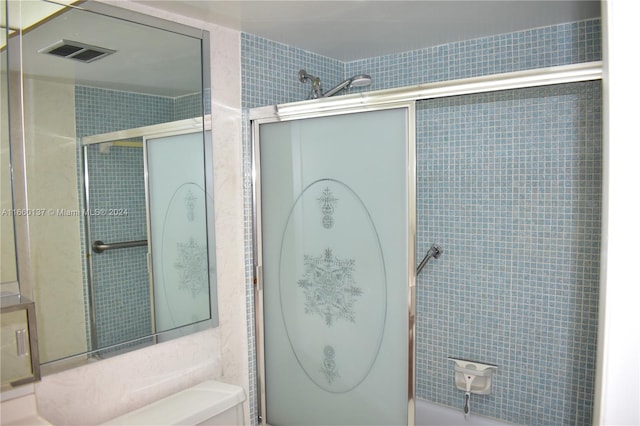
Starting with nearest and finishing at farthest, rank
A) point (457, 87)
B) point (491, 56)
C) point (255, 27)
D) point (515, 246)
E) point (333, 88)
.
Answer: point (457, 87) < point (255, 27) < point (333, 88) < point (491, 56) < point (515, 246)

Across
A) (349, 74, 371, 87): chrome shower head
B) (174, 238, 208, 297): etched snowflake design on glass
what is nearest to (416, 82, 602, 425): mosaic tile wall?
(349, 74, 371, 87): chrome shower head

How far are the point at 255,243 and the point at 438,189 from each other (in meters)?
1.12

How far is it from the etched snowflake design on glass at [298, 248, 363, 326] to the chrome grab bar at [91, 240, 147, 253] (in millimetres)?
671

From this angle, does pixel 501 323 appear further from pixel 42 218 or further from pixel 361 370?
pixel 42 218

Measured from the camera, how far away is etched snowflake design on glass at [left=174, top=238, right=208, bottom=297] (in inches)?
74.8

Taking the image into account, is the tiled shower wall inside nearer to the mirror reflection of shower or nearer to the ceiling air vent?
the mirror reflection of shower

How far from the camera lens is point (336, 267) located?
190 cm

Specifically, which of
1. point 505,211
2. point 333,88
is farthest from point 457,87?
point 505,211

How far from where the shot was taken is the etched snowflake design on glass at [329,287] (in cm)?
186

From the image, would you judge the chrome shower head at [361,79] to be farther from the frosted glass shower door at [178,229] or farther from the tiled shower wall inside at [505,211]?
the frosted glass shower door at [178,229]

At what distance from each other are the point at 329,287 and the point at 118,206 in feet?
2.88

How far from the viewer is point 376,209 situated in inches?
68.8

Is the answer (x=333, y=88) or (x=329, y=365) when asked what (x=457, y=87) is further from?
(x=329, y=365)

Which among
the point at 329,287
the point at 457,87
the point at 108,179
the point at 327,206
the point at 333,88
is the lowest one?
the point at 329,287
